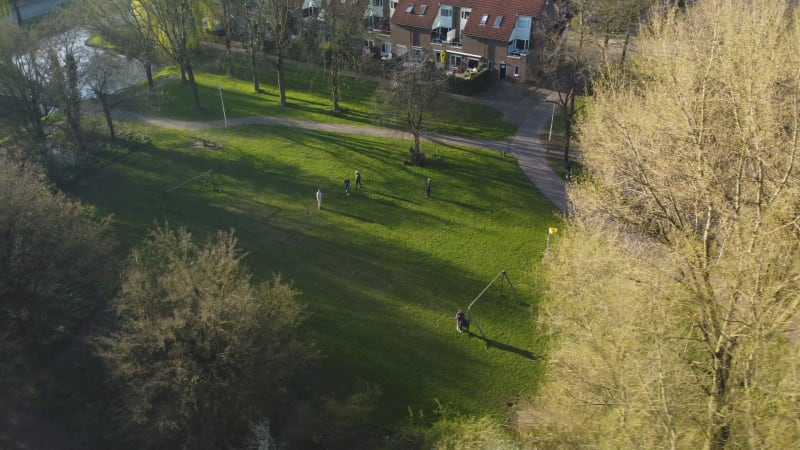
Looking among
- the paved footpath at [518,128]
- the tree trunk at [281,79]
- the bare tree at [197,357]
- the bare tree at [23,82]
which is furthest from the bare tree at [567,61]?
the bare tree at [23,82]

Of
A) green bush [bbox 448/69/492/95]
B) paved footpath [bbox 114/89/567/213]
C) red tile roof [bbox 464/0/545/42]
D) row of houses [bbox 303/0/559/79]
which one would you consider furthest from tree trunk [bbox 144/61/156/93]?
red tile roof [bbox 464/0/545/42]

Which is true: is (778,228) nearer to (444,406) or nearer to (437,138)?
(444,406)

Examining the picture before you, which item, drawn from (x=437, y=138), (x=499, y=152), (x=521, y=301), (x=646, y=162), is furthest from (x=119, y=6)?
(x=646, y=162)

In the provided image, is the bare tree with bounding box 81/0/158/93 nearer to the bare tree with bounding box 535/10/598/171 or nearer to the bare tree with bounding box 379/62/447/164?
the bare tree with bounding box 379/62/447/164

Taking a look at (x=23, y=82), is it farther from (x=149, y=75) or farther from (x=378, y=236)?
(x=378, y=236)

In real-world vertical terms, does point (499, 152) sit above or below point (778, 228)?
below

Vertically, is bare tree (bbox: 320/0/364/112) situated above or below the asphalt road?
below

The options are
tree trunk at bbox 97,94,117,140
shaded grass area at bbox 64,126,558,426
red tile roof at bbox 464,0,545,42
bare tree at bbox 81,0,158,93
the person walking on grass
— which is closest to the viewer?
shaded grass area at bbox 64,126,558,426
